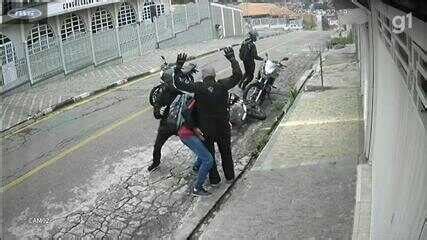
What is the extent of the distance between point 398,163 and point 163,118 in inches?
190

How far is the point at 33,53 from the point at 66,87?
2.26 metres

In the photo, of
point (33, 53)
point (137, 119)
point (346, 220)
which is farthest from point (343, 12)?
point (33, 53)

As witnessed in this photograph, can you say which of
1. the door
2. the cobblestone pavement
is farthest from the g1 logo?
the door

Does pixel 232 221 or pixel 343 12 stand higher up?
pixel 343 12

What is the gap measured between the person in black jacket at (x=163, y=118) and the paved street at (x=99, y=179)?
0.69ft

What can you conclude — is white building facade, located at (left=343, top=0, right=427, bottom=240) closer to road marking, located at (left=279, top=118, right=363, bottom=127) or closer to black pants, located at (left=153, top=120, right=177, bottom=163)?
black pants, located at (left=153, top=120, right=177, bottom=163)

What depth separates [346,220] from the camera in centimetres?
689

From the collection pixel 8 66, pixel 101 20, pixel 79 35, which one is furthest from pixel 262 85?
pixel 101 20

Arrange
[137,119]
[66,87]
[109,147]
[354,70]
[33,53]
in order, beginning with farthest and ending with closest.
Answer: [33,53]
[66,87]
[354,70]
[137,119]
[109,147]

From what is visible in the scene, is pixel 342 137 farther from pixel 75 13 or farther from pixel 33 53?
pixel 75 13

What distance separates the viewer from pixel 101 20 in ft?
89.1

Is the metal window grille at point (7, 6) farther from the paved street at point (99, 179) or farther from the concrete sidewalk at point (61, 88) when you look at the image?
the paved street at point (99, 179)

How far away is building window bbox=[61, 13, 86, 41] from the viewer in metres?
24.1

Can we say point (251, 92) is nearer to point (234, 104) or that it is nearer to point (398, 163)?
point (234, 104)
